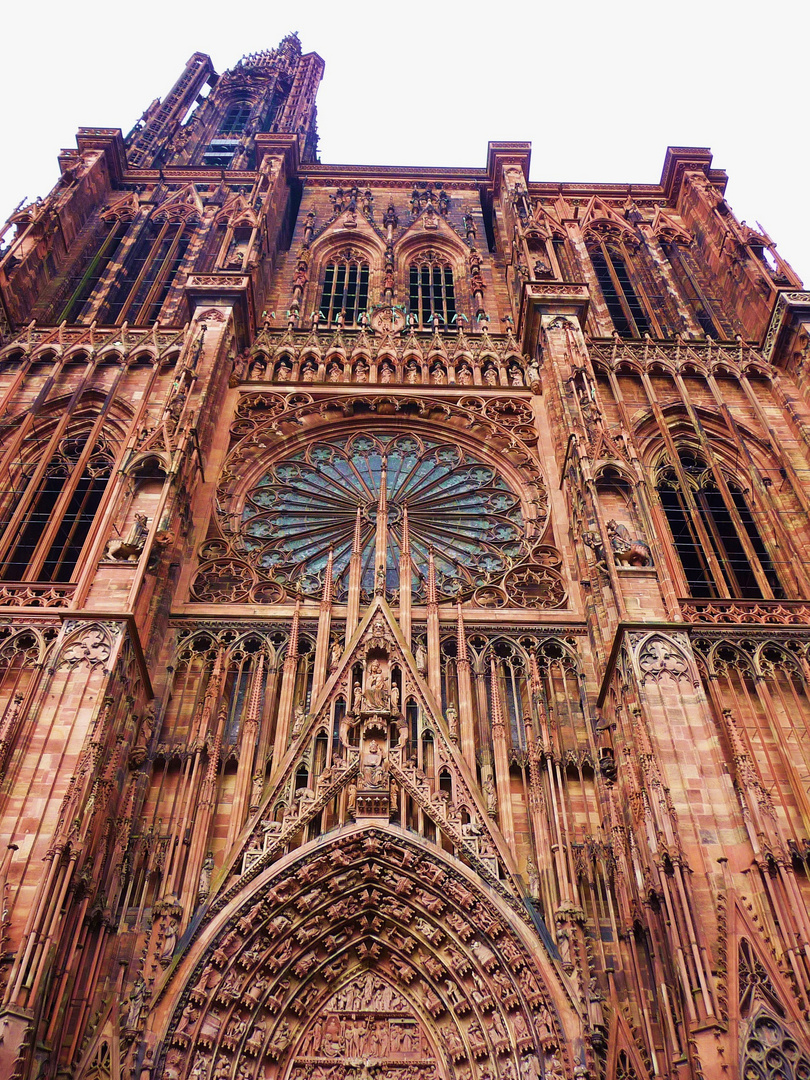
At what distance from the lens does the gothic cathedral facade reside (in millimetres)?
10711

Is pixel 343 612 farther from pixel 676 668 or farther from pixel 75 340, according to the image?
pixel 75 340

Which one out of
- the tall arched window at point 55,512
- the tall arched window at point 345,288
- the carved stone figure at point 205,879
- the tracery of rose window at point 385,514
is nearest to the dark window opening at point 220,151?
the tall arched window at point 345,288

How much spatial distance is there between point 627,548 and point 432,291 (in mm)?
13302

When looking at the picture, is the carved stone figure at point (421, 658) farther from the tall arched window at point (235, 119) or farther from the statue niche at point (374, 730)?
the tall arched window at point (235, 119)

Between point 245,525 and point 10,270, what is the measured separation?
943cm

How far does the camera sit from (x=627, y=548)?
1453 cm

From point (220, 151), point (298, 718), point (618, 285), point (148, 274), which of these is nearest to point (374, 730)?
point (298, 718)

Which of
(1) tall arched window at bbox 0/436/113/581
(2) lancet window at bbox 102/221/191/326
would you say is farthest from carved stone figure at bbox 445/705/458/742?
(2) lancet window at bbox 102/221/191/326

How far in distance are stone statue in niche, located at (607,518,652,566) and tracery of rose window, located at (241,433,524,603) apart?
2568 millimetres

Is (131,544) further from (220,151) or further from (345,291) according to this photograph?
(220,151)

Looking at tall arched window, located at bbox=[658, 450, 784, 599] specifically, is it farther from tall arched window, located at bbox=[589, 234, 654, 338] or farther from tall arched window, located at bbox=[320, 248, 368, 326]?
tall arched window, located at bbox=[320, 248, 368, 326]

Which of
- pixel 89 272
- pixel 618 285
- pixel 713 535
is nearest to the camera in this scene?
pixel 713 535

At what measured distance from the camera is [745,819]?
11195mm

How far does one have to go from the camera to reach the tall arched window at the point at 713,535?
52.9ft
